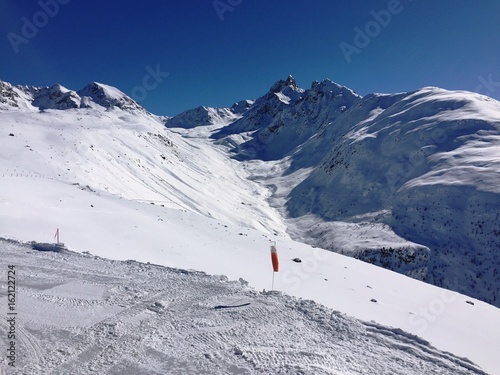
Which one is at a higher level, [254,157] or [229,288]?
[254,157]

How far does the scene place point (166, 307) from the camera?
6574 mm

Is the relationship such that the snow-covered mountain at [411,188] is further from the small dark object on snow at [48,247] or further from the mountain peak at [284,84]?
the mountain peak at [284,84]

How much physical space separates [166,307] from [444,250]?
27.5 m

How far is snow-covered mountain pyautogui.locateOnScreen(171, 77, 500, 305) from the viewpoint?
26.6 metres

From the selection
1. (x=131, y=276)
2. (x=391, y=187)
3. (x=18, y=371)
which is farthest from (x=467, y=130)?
(x=18, y=371)

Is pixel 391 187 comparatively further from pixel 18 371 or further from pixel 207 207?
pixel 18 371

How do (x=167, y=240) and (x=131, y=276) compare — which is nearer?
(x=131, y=276)

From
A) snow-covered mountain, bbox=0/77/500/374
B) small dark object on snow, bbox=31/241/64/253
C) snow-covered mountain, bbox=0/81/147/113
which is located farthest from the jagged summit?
small dark object on snow, bbox=31/241/64/253

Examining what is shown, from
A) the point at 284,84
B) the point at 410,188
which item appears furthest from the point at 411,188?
the point at 284,84

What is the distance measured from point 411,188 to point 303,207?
15.4 m

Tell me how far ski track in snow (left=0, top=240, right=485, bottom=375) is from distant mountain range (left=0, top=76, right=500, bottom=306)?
1883 centimetres

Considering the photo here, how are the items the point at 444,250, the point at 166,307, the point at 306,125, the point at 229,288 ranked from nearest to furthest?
1. the point at 166,307
2. the point at 229,288
3. the point at 444,250
4. the point at 306,125

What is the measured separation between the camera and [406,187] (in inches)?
1503

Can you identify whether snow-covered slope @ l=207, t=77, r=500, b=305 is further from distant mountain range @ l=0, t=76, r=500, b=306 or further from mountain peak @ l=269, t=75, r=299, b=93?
mountain peak @ l=269, t=75, r=299, b=93
